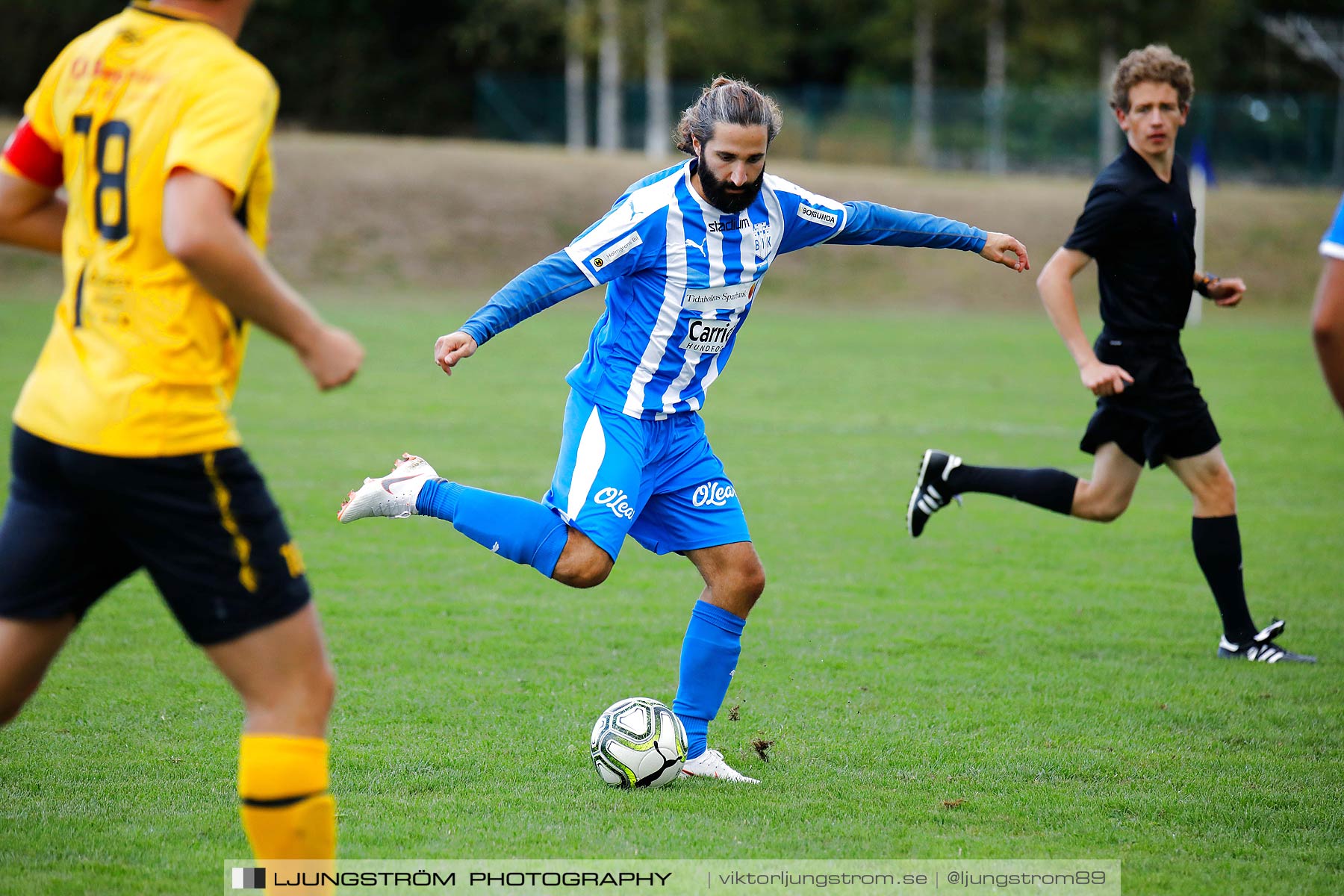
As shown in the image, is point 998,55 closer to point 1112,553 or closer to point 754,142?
point 1112,553

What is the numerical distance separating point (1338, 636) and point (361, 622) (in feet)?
16.1

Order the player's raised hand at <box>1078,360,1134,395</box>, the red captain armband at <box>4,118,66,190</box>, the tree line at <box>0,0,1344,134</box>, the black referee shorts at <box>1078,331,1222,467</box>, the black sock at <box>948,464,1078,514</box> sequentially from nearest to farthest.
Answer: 1. the red captain armband at <box>4,118,66,190</box>
2. the player's raised hand at <box>1078,360,1134,395</box>
3. the black referee shorts at <box>1078,331,1222,467</box>
4. the black sock at <box>948,464,1078,514</box>
5. the tree line at <box>0,0,1344,134</box>

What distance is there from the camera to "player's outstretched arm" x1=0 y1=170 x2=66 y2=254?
10.1 feet

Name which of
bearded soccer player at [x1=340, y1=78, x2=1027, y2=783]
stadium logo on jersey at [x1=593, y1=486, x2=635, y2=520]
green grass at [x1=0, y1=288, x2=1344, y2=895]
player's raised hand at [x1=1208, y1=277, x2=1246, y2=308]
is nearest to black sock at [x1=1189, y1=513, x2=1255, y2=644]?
green grass at [x1=0, y1=288, x2=1344, y2=895]

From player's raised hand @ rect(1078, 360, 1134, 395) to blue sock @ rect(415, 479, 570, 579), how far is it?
2.33 metres

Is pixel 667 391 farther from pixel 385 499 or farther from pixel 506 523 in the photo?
pixel 385 499

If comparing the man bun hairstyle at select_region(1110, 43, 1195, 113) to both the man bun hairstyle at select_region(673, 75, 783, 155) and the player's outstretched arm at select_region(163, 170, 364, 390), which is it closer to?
the man bun hairstyle at select_region(673, 75, 783, 155)

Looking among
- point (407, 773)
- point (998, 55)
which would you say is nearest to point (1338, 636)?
point (407, 773)

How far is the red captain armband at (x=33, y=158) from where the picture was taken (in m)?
3.02

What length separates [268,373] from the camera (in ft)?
53.9

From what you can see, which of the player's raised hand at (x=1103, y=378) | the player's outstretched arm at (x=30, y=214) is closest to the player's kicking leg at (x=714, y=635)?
the player's raised hand at (x=1103, y=378)

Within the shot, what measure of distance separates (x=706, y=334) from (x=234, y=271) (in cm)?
237

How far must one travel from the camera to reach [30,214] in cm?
314

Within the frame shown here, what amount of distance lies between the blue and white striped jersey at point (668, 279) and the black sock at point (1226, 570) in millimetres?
2619
